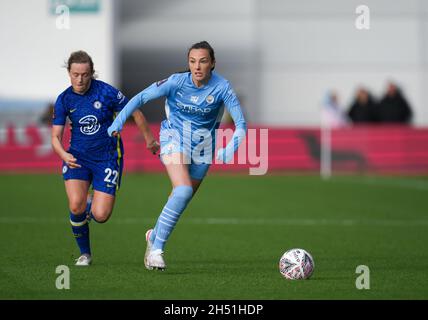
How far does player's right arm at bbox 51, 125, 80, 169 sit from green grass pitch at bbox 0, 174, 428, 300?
102 cm

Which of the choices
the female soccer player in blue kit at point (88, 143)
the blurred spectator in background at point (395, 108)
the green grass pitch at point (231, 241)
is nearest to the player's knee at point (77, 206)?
the female soccer player in blue kit at point (88, 143)

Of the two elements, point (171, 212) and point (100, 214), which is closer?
point (171, 212)

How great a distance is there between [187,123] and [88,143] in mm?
1020

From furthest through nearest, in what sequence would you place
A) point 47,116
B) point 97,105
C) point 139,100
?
point 47,116 < point 97,105 < point 139,100

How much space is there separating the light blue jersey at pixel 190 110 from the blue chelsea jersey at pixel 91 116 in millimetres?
465

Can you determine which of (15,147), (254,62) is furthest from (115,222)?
(254,62)

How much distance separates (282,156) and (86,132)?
16.5 m

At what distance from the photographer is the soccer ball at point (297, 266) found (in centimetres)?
971

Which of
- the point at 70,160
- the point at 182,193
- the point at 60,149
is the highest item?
the point at 60,149

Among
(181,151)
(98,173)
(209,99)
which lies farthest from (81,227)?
(209,99)

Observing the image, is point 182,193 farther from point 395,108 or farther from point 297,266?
point 395,108

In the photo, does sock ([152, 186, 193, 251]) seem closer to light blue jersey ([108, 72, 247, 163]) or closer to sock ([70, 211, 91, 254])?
light blue jersey ([108, 72, 247, 163])

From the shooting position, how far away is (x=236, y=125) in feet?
33.3

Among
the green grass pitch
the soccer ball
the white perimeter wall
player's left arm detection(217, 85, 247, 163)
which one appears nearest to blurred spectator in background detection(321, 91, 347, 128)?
the green grass pitch
